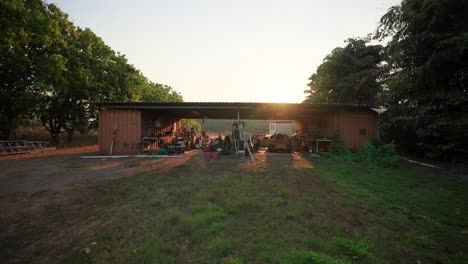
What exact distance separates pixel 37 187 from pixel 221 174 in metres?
6.15

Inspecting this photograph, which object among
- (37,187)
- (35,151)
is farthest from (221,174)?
(35,151)

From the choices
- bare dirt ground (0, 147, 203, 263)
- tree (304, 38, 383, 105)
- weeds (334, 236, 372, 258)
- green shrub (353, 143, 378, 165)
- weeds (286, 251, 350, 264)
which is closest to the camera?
weeds (286, 251, 350, 264)

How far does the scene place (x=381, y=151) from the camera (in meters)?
14.3

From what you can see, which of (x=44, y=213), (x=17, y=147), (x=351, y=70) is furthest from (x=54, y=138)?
(x=351, y=70)

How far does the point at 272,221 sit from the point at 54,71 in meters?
20.8

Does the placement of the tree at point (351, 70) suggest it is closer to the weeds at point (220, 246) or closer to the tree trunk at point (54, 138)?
the weeds at point (220, 246)

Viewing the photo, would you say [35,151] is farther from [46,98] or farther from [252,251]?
[252,251]

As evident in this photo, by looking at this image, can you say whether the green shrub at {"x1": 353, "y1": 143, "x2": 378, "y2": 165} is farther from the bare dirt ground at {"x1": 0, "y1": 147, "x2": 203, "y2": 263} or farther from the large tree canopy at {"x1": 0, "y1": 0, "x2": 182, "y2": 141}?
the large tree canopy at {"x1": 0, "y1": 0, "x2": 182, "y2": 141}

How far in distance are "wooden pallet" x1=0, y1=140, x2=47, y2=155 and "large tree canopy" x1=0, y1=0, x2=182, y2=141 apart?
1.28 meters

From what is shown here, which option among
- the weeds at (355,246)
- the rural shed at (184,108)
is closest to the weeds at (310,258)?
the weeds at (355,246)

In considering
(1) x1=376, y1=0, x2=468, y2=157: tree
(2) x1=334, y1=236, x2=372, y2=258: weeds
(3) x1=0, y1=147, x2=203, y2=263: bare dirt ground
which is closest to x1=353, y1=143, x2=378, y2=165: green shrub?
(1) x1=376, y1=0, x2=468, y2=157: tree

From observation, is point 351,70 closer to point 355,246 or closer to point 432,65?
point 432,65

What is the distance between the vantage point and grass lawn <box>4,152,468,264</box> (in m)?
3.97

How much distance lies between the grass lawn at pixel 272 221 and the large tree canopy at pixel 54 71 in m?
12.3
